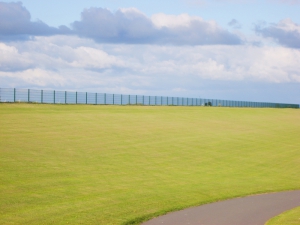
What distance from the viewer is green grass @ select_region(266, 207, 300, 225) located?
1773 centimetres

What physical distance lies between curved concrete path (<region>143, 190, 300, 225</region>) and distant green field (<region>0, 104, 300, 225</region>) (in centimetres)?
84

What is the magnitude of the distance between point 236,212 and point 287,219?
9.49ft

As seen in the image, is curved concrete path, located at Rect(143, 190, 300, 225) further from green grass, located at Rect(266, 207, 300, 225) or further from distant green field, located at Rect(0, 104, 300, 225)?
distant green field, located at Rect(0, 104, 300, 225)

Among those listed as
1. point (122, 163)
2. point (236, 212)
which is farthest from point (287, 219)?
point (122, 163)

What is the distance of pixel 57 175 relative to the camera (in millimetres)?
27375

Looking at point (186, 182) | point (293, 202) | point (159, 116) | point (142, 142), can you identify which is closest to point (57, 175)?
point (186, 182)

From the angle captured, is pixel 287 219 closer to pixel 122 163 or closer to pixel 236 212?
pixel 236 212

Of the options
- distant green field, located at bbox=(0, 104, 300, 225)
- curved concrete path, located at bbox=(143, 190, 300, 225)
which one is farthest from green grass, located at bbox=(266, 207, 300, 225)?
distant green field, located at bbox=(0, 104, 300, 225)

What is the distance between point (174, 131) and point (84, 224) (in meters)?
33.2

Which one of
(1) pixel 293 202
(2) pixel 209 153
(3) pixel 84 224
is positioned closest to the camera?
(3) pixel 84 224

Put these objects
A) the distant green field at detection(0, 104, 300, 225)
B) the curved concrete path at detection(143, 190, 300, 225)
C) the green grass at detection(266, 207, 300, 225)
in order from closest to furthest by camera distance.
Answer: the green grass at detection(266, 207, 300, 225), the curved concrete path at detection(143, 190, 300, 225), the distant green field at detection(0, 104, 300, 225)

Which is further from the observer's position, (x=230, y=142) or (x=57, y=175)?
(x=230, y=142)

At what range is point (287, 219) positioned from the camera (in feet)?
60.4

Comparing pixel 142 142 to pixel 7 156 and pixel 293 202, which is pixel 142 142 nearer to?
pixel 7 156
